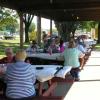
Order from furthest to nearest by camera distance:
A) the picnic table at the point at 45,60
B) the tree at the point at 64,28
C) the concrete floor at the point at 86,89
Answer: the tree at the point at 64,28, the picnic table at the point at 45,60, the concrete floor at the point at 86,89

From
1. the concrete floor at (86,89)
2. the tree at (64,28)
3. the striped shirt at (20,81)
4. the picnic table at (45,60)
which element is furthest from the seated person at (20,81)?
the tree at (64,28)

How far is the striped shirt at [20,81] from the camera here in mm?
7070

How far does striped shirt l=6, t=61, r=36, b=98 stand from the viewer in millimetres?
7070

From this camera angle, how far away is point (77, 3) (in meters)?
21.6

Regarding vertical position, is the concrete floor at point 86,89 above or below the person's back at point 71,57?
below

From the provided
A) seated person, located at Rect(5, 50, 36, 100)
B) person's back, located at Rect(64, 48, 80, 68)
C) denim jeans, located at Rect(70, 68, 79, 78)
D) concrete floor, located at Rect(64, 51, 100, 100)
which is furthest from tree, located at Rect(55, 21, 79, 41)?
seated person, located at Rect(5, 50, 36, 100)

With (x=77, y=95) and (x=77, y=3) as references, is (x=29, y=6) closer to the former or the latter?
(x=77, y=3)

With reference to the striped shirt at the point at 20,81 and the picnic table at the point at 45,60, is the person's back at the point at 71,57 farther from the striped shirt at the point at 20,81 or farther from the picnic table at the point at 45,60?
the striped shirt at the point at 20,81

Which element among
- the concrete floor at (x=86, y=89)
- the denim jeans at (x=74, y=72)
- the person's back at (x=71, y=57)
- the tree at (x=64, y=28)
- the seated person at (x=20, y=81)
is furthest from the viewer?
the tree at (x=64, y=28)

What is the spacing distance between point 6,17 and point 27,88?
38428mm

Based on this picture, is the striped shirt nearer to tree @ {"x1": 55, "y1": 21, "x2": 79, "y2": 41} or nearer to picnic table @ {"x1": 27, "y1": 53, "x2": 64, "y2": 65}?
picnic table @ {"x1": 27, "y1": 53, "x2": 64, "y2": 65}

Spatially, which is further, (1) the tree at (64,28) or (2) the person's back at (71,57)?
(1) the tree at (64,28)

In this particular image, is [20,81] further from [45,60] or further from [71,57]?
[45,60]

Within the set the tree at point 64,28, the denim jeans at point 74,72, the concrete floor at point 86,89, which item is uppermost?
the tree at point 64,28
